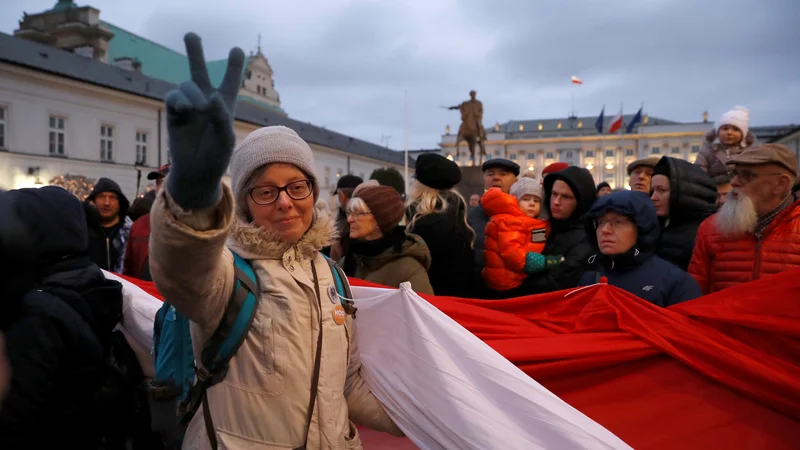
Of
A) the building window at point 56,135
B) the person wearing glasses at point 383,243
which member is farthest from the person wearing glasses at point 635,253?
the building window at point 56,135

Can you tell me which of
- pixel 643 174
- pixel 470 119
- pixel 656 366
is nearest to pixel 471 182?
pixel 470 119

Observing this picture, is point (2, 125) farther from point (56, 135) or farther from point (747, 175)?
point (747, 175)

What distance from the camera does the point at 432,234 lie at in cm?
430

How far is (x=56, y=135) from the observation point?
102 ft

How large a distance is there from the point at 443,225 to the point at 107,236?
147 inches

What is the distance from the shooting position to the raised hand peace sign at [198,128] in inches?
48.5

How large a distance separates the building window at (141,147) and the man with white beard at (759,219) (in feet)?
122

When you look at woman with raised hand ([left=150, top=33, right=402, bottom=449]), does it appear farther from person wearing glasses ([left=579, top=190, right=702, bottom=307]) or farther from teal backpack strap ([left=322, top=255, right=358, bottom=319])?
person wearing glasses ([left=579, top=190, right=702, bottom=307])

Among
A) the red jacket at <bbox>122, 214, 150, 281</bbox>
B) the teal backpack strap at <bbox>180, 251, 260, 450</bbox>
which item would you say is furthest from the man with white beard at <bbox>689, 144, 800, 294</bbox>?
the red jacket at <bbox>122, 214, 150, 281</bbox>

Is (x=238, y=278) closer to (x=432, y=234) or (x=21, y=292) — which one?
(x=21, y=292)

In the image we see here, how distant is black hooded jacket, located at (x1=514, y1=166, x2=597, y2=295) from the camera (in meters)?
4.10

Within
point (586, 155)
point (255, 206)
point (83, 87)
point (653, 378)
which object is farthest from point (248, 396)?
point (586, 155)

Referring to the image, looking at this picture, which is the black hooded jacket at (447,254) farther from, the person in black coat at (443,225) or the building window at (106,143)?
the building window at (106,143)

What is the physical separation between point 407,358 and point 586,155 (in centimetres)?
8598
